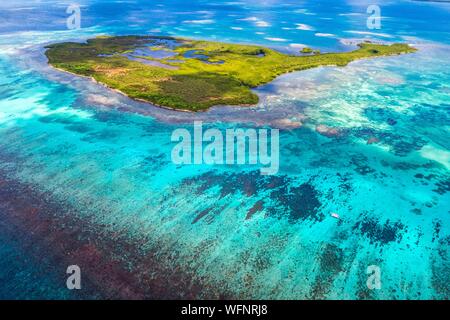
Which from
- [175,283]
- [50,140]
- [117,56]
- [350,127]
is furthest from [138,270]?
[117,56]

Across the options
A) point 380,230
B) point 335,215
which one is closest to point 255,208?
point 335,215

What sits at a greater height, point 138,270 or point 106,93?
point 106,93

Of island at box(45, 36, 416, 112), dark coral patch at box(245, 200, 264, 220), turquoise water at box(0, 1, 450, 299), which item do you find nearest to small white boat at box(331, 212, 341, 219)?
turquoise water at box(0, 1, 450, 299)

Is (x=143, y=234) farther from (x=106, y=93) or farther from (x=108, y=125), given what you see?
(x=106, y=93)

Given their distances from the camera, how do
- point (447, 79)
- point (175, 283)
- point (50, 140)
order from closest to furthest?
point (175, 283), point (50, 140), point (447, 79)

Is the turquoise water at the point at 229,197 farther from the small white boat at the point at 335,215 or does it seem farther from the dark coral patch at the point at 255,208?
the small white boat at the point at 335,215

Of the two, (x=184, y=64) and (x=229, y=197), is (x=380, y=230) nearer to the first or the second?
(x=229, y=197)
